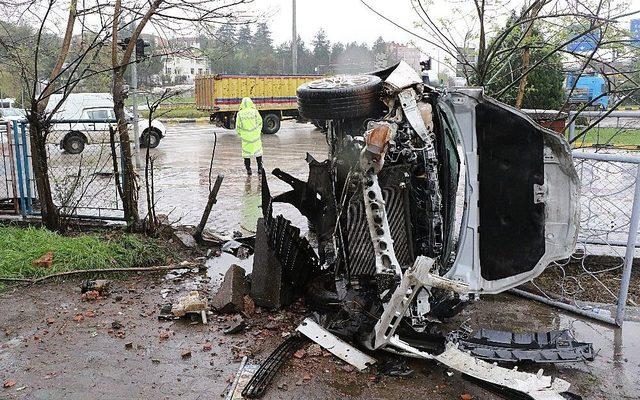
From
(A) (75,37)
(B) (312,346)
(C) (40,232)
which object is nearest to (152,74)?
(A) (75,37)

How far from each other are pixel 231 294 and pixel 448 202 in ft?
6.32

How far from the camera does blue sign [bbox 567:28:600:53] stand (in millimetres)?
5156

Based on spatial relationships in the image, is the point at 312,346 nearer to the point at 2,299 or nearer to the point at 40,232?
the point at 2,299

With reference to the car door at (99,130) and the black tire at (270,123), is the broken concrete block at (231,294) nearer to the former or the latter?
the car door at (99,130)

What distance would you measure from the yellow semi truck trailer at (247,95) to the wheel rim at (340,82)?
19.8m

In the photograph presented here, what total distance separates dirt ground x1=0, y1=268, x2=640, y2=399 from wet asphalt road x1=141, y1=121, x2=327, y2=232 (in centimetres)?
308

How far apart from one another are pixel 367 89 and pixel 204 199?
613 centimetres

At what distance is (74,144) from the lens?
696cm

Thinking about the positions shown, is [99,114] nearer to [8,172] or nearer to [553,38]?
[8,172]

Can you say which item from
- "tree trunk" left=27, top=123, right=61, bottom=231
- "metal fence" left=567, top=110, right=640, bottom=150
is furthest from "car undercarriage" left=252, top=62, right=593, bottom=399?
"tree trunk" left=27, top=123, right=61, bottom=231

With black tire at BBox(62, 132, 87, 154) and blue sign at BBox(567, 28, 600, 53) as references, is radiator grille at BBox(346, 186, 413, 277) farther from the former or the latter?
black tire at BBox(62, 132, 87, 154)

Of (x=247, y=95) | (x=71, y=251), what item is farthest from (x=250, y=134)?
(x=247, y=95)

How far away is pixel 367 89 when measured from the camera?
413 cm

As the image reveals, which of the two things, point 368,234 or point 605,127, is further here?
point 605,127
